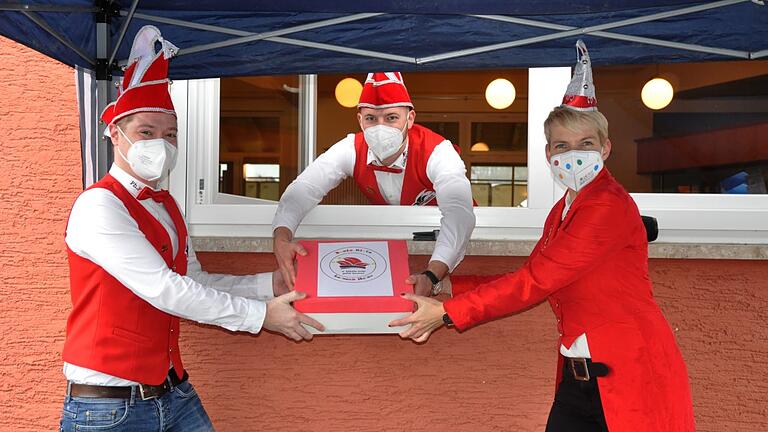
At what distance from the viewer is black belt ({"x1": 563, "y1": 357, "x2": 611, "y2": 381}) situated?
279 centimetres

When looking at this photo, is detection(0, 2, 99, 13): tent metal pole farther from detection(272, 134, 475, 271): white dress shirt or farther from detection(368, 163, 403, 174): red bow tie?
detection(368, 163, 403, 174): red bow tie

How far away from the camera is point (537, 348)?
399cm

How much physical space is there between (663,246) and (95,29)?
259 centimetres

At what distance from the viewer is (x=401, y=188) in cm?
410

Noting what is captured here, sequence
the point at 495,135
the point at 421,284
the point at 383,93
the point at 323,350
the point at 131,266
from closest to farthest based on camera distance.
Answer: the point at 131,266
the point at 421,284
the point at 383,93
the point at 323,350
the point at 495,135

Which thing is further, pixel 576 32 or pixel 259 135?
pixel 259 135

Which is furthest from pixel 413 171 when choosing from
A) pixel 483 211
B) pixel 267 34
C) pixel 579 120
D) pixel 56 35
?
pixel 56 35

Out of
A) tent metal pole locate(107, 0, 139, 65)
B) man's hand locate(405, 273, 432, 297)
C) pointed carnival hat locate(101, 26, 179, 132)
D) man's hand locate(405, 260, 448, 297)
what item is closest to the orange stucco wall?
man's hand locate(405, 260, 448, 297)

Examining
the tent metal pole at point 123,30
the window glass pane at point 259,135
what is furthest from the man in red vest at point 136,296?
the window glass pane at point 259,135

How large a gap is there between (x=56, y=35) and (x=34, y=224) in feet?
4.94

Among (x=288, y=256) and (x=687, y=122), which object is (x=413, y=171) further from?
(x=687, y=122)

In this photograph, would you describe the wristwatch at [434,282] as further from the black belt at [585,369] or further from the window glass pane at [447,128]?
the window glass pane at [447,128]

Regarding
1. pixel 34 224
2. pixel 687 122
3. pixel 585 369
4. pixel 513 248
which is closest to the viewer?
pixel 585 369

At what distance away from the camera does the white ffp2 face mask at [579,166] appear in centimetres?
295
